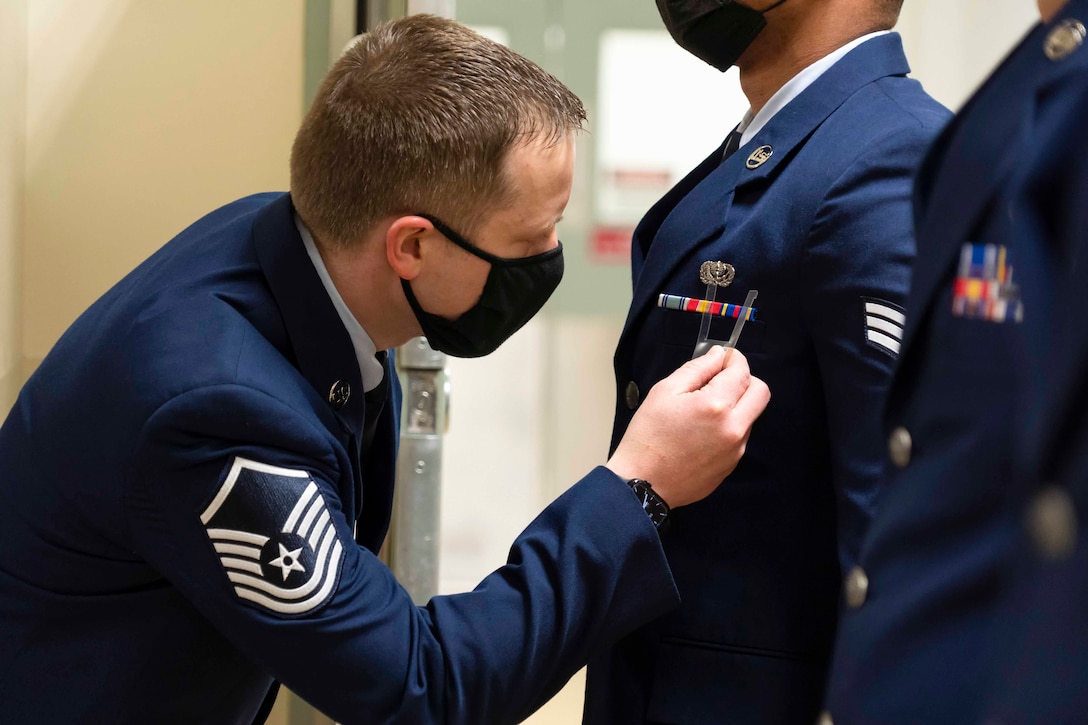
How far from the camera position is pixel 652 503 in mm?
1053

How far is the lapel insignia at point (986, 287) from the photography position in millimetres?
547

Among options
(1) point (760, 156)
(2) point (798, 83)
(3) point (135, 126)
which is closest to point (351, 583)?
(1) point (760, 156)

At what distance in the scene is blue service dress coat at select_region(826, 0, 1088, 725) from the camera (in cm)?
47

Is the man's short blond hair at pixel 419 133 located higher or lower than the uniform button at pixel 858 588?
higher

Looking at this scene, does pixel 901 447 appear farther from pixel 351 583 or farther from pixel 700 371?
pixel 351 583

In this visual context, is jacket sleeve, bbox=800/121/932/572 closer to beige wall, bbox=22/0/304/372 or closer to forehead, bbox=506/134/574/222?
forehead, bbox=506/134/574/222

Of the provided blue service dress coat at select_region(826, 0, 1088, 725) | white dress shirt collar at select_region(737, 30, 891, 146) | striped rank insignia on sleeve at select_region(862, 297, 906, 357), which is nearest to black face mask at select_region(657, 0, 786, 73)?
white dress shirt collar at select_region(737, 30, 891, 146)

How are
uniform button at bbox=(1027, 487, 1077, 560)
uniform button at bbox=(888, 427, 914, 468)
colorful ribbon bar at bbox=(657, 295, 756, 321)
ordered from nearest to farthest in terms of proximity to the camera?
uniform button at bbox=(1027, 487, 1077, 560), uniform button at bbox=(888, 427, 914, 468), colorful ribbon bar at bbox=(657, 295, 756, 321)

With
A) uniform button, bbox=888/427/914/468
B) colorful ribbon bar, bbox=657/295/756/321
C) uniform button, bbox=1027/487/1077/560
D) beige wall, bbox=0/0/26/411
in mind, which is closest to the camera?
uniform button, bbox=1027/487/1077/560

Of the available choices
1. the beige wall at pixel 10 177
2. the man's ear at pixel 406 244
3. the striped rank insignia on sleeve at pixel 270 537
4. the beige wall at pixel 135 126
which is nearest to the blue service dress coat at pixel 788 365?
the man's ear at pixel 406 244

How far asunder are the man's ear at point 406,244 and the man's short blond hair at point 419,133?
0.06 feet

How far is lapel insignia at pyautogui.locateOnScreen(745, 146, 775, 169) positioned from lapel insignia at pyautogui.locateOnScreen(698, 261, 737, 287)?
4.3 inches

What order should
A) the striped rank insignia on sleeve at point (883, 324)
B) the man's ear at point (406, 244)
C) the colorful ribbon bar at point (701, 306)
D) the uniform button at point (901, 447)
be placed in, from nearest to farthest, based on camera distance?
the uniform button at point (901, 447) < the striped rank insignia on sleeve at point (883, 324) < the colorful ribbon bar at point (701, 306) < the man's ear at point (406, 244)

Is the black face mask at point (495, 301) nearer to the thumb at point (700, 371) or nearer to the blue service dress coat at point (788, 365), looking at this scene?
the blue service dress coat at point (788, 365)
